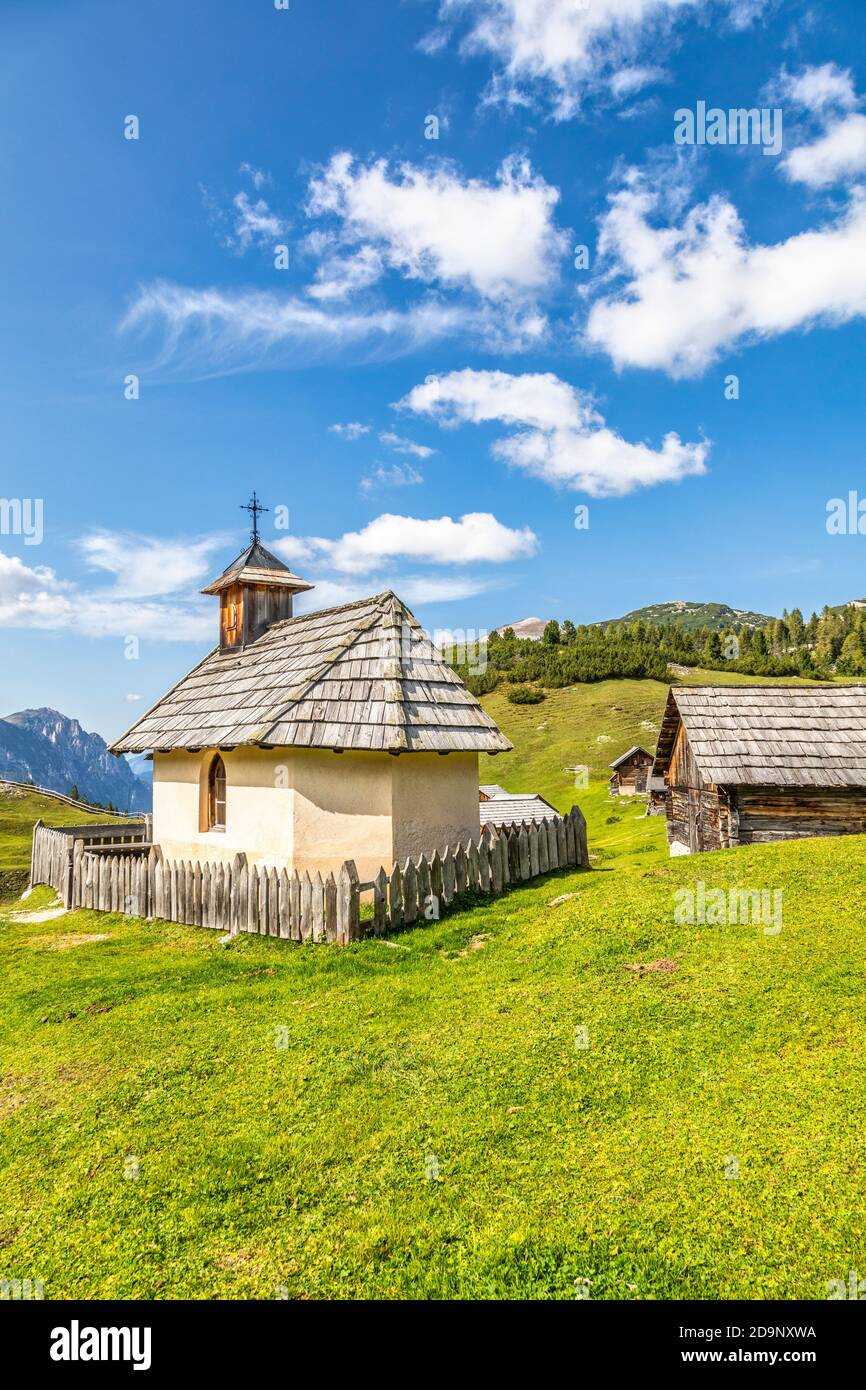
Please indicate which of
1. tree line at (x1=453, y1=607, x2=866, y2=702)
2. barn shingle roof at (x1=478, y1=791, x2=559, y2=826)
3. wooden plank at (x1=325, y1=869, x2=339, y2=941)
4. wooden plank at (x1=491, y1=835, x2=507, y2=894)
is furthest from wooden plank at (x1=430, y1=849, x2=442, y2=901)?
tree line at (x1=453, y1=607, x2=866, y2=702)

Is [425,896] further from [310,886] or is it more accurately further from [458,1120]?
[458,1120]

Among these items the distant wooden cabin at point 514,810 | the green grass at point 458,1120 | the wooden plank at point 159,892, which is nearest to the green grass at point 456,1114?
the green grass at point 458,1120

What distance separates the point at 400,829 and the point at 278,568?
1133 cm

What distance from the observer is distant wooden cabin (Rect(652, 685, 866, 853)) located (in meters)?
19.1

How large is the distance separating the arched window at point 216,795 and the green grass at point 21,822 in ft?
36.8

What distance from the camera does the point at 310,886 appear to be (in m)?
11.6

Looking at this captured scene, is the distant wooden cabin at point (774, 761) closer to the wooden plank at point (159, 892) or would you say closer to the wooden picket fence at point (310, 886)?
the wooden picket fence at point (310, 886)

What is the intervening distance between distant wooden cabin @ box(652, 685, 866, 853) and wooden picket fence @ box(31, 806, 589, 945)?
223 inches

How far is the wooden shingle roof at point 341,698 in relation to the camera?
13.6 metres

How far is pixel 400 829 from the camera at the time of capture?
13.9 meters

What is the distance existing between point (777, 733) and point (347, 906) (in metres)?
14.7
